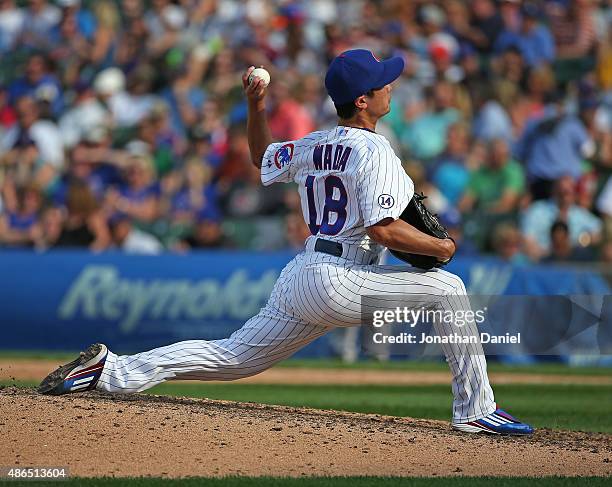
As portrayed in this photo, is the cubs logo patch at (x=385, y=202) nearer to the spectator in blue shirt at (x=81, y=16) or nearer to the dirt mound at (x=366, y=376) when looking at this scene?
the dirt mound at (x=366, y=376)

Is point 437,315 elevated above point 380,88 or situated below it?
below

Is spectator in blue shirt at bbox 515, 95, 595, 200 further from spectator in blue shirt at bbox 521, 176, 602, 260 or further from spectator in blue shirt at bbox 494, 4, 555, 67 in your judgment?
spectator in blue shirt at bbox 494, 4, 555, 67

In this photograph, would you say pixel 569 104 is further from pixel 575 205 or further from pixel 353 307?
pixel 353 307

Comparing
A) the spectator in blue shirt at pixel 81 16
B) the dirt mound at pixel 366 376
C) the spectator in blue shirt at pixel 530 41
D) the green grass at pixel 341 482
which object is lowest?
the green grass at pixel 341 482

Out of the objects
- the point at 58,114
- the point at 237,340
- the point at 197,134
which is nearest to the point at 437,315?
the point at 237,340

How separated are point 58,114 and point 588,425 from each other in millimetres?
10332

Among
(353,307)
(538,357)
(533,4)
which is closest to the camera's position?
(353,307)

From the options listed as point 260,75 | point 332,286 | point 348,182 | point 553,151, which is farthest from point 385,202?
point 553,151

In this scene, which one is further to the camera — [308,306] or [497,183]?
[497,183]

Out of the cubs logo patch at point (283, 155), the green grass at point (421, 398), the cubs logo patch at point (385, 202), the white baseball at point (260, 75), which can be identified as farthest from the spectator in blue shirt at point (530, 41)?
the cubs logo patch at point (385, 202)

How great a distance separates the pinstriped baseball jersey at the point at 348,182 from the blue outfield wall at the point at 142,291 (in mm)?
7027

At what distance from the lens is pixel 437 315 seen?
20.7ft

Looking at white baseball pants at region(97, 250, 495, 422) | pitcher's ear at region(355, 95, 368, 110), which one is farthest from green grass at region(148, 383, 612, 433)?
pitcher's ear at region(355, 95, 368, 110)

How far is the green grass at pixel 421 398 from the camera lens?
890 centimetres
